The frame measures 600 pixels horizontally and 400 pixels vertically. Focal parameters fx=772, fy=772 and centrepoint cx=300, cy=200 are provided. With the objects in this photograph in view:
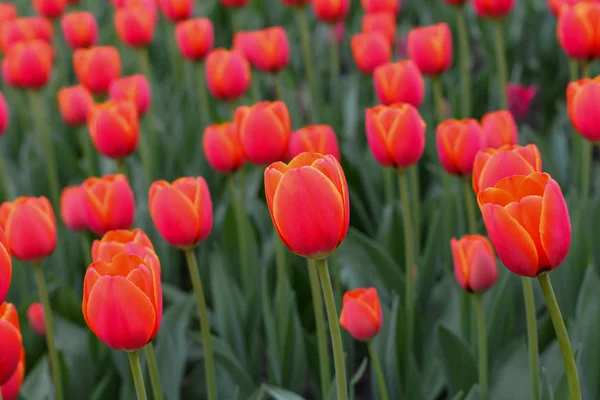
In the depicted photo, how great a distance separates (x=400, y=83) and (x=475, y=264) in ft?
1.96

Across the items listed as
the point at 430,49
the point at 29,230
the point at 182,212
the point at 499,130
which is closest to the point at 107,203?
the point at 29,230

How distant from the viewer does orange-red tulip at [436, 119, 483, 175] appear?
1357mm

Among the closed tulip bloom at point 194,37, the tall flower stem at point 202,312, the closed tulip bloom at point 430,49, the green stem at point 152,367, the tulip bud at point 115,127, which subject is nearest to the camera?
the green stem at point 152,367

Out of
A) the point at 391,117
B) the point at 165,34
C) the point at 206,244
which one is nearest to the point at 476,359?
the point at 391,117

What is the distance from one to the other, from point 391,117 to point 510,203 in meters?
0.53

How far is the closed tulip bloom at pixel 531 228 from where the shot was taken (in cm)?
81

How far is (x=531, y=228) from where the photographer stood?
0.82 metres

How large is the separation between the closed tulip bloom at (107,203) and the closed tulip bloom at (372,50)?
3.11ft

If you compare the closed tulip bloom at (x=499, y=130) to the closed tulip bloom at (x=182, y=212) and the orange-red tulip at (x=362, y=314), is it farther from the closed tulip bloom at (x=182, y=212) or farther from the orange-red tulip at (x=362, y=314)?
the closed tulip bloom at (x=182, y=212)

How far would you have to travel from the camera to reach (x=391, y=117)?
4.36 feet

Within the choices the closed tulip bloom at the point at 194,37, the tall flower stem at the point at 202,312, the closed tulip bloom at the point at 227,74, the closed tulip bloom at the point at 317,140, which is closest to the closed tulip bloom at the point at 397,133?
the closed tulip bloom at the point at 317,140

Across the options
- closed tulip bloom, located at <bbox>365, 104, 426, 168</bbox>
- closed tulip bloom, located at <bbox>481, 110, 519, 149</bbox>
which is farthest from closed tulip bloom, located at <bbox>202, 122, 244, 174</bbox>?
closed tulip bloom, located at <bbox>481, 110, 519, 149</bbox>

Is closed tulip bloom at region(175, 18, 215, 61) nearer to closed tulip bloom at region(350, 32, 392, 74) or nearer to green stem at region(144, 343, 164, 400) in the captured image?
closed tulip bloom at region(350, 32, 392, 74)

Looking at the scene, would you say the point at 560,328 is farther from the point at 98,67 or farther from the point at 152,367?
the point at 98,67
